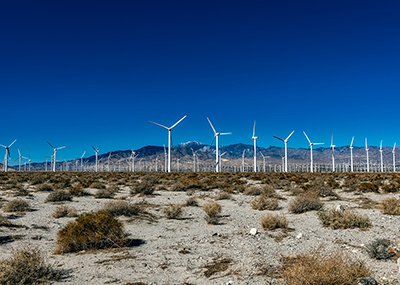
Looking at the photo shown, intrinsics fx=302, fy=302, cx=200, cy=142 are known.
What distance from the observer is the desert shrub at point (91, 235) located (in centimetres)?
935

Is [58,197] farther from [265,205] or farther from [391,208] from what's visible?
[391,208]

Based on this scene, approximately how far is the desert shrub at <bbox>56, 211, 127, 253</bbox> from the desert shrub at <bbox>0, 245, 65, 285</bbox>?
194 cm

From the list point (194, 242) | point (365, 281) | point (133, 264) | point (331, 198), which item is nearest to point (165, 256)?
point (133, 264)

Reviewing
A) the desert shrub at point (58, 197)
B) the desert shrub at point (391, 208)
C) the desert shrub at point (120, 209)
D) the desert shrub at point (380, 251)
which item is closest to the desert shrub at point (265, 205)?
the desert shrub at point (391, 208)

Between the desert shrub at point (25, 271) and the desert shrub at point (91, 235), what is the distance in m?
1.94

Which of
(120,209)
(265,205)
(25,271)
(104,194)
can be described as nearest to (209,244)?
(25,271)

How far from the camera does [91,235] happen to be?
952 cm

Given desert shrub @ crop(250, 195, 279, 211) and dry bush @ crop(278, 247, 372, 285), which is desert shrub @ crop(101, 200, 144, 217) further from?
dry bush @ crop(278, 247, 372, 285)

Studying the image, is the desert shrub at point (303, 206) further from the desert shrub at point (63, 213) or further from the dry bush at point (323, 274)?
the desert shrub at point (63, 213)

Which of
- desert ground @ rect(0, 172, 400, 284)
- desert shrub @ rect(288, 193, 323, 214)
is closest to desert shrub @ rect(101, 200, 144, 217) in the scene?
desert ground @ rect(0, 172, 400, 284)

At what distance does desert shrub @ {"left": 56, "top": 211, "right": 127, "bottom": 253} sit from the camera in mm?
9352

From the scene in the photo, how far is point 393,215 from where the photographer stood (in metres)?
14.6

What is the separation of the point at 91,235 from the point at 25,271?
9.41 feet

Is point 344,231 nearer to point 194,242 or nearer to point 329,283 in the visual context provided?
point 194,242
